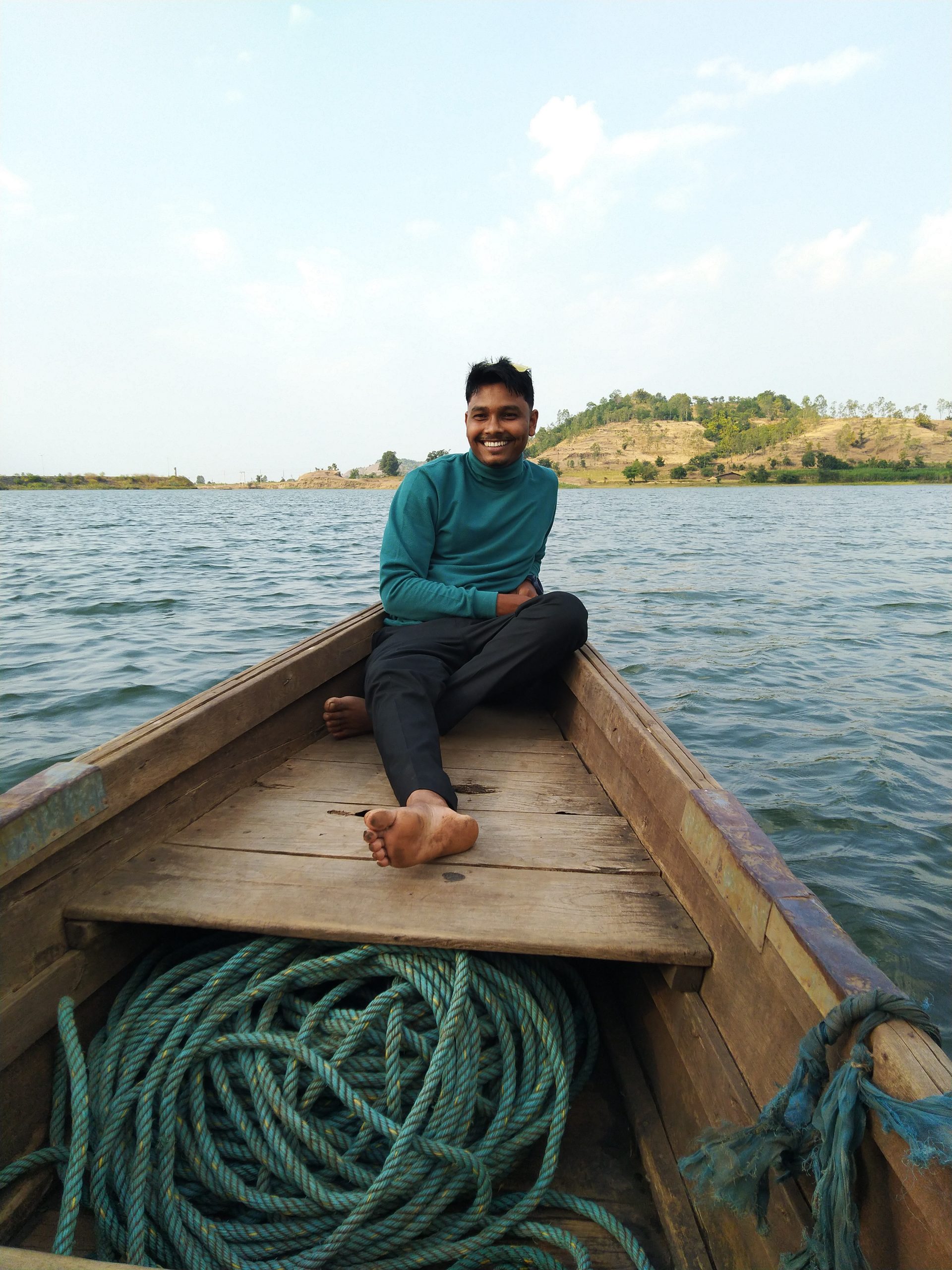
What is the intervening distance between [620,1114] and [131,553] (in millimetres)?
16551

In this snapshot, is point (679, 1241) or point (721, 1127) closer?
point (721, 1127)

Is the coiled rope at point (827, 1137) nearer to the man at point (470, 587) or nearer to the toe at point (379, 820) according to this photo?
the toe at point (379, 820)

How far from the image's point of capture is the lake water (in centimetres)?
339

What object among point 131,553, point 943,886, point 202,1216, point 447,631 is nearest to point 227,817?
point 202,1216

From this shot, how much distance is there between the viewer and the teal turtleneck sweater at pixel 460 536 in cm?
266

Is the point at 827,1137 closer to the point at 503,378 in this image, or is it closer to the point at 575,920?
the point at 575,920

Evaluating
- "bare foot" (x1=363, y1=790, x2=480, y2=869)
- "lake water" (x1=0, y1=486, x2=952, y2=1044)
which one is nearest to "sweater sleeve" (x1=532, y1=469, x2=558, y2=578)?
"bare foot" (x1=363, y1=790, x2=480, y2=869)

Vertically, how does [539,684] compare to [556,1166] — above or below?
above

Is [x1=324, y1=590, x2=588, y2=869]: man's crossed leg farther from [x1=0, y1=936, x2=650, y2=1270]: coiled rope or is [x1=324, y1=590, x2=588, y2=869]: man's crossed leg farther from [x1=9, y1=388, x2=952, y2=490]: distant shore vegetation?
[x1=9, y1=388, x2=952, y2=490]: distant shore vegetation

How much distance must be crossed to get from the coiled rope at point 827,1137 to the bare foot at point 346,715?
1.69 m

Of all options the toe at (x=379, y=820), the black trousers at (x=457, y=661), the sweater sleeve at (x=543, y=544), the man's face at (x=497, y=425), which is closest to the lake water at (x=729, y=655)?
the black trousers at (x=457, y=661)

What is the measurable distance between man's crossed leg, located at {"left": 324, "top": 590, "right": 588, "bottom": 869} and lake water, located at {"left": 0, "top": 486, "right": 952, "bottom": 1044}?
1695mm

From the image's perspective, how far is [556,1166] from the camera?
1349mm

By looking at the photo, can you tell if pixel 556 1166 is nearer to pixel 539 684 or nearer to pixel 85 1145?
pixel 85 1145
